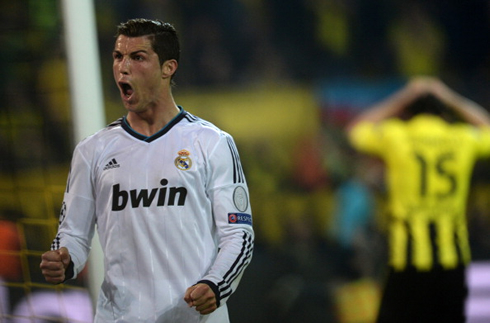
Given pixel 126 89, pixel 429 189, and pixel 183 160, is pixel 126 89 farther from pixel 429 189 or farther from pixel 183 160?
pixel 429 189

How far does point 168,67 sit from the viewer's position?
6.23 ft

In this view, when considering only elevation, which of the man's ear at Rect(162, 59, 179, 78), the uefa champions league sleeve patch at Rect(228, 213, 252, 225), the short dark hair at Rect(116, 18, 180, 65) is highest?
the short dark hair at Rect(116, 18, 180, 65)

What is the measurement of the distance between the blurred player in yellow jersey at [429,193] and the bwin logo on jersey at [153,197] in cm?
200

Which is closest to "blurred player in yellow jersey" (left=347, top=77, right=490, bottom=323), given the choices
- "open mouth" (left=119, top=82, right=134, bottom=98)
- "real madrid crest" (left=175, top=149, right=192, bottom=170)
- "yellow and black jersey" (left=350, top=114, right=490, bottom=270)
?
"yellow and black jersey" (left=350, top=114, right=490, bottom=270)

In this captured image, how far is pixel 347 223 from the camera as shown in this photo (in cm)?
604

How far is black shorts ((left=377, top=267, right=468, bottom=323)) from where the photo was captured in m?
3.46

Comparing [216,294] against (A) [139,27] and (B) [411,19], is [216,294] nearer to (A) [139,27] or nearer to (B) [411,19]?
(A) [139,27]

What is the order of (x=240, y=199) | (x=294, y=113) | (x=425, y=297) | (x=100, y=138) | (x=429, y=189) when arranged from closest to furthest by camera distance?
1. (x=240, y=199)
2. (x=100, y=138)
3. (x=425, y=297)
4. (x=429, y=189)
5. (x=294, y=113)

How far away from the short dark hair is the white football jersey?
225 mm

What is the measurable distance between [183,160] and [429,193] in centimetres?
215

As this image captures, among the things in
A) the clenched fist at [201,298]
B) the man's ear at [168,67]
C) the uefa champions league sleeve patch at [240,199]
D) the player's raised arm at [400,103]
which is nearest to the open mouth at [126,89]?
the man's ear at [168,67]

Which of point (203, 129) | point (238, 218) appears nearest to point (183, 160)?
point (203, 129)

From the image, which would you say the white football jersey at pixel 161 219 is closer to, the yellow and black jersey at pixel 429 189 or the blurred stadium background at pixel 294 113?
the yellow and black jersey at pixel 429 189

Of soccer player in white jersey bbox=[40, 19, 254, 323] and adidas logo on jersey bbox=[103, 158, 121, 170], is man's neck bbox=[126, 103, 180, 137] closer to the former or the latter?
soccer player in white jersey bbox=[40, 19, 254, 323]
